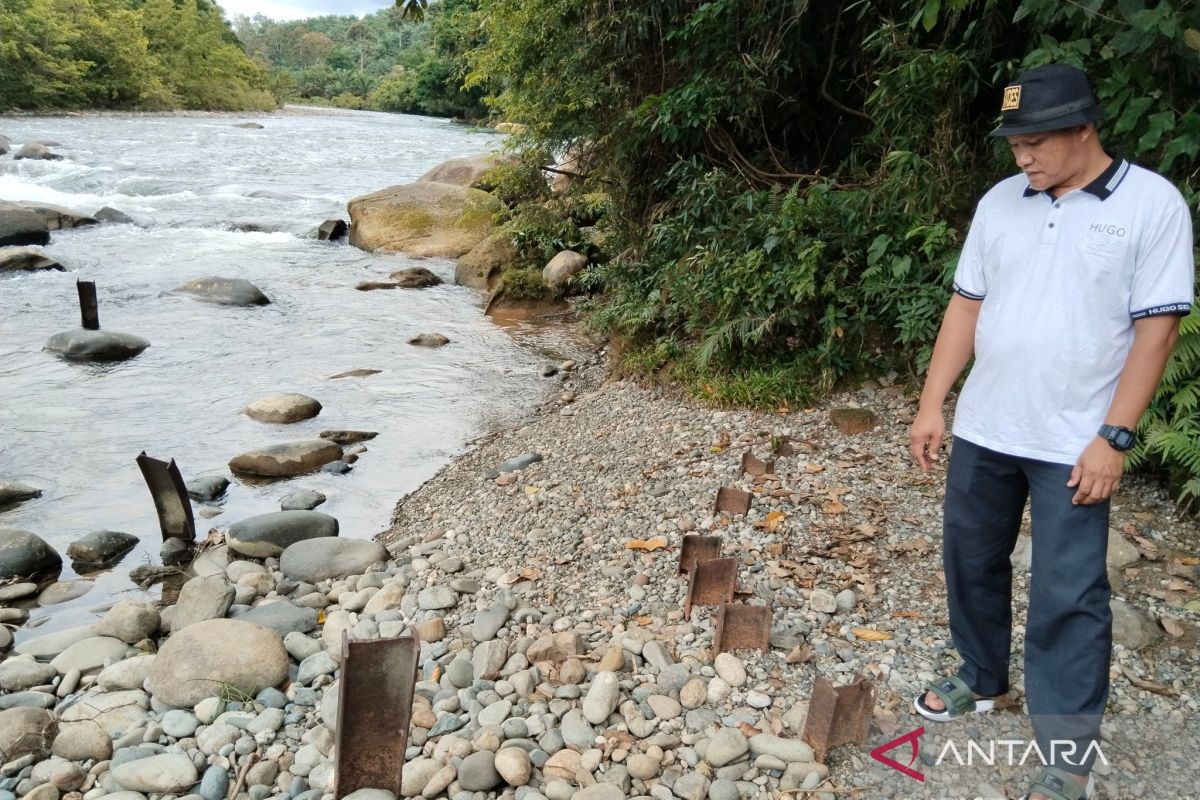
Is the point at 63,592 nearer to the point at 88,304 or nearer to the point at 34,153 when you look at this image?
the point at 88,304

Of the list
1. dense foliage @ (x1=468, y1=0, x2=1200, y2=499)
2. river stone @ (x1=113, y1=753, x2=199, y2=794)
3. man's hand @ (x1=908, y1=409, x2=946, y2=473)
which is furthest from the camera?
dense foliage @ (x1=468, y1=0, x2=1200, y2=499)

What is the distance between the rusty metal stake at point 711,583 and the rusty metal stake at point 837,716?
0.83 metres

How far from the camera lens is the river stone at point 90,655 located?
4.21 metres

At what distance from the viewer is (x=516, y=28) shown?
8.12 metres

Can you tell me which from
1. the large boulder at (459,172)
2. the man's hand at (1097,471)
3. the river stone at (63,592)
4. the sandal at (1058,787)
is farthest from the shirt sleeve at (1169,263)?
the large boulder at (459,172)

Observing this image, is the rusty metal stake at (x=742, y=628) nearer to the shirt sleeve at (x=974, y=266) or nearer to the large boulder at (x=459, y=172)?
the shirt sleeve at (x=974, y=266)

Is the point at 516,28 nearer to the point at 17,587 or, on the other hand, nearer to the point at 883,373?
the point at 883,373

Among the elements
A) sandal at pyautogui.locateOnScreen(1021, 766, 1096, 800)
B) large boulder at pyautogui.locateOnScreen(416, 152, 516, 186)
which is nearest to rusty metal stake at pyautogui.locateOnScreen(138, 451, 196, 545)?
sandal at pyautogui.locateOnScreen(1021, 766, 1096, 800)

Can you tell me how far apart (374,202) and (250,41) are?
88700mm

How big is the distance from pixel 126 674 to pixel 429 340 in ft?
21.2

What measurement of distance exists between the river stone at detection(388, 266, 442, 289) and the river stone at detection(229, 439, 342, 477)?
6369mm

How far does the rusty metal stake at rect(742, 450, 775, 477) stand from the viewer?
493 cm

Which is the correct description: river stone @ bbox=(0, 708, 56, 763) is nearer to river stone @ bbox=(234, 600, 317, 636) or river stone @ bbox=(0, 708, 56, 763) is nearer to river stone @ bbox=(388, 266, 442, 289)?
river stone @ bbox=(234, 600, 317, 636)

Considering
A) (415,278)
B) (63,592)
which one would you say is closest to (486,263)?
(415,278)
